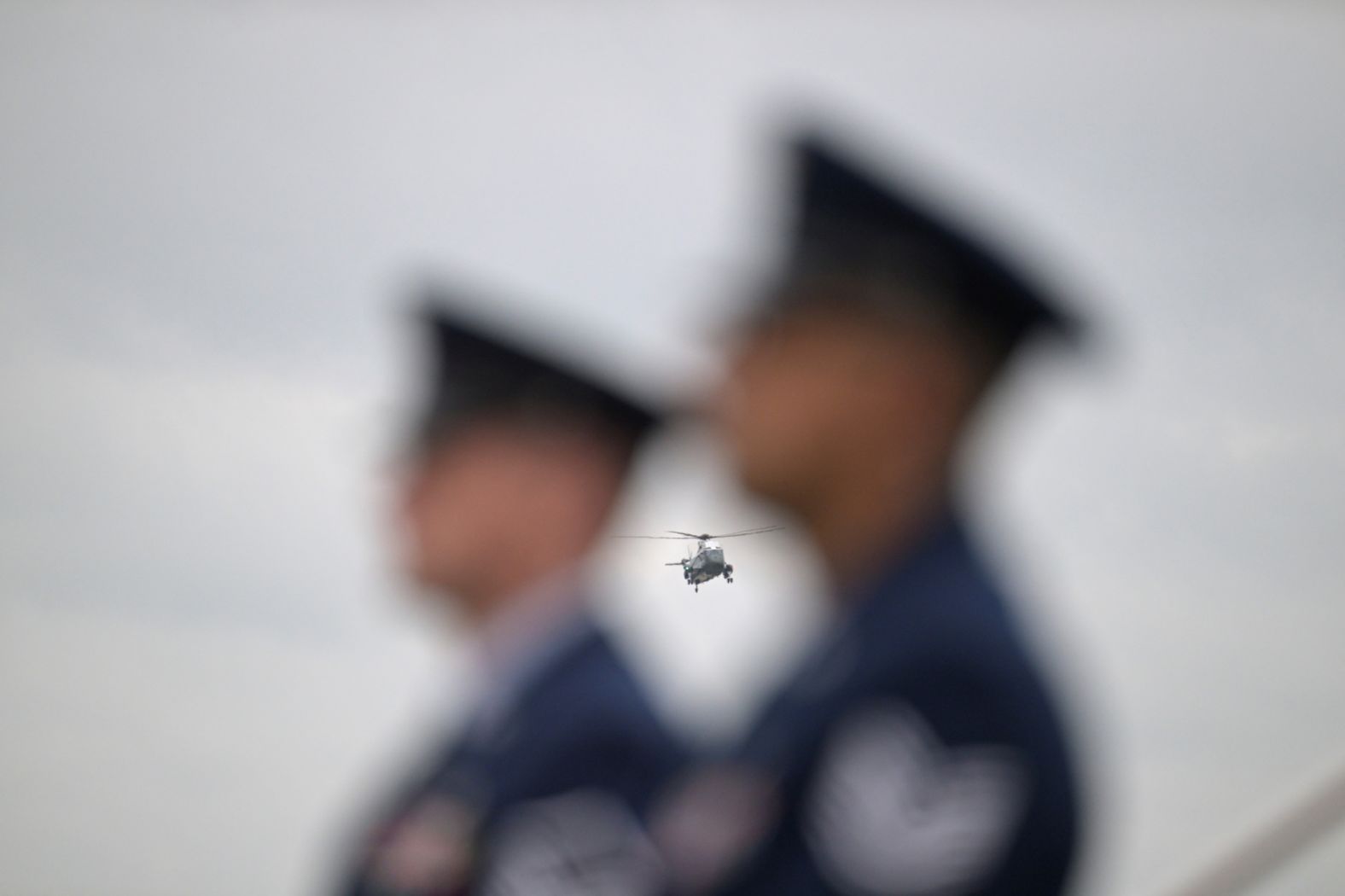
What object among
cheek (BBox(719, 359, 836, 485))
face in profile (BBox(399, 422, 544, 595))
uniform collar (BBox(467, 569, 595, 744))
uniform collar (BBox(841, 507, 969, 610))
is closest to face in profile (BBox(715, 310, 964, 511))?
cheek (BBox(719, 359, 836, 485))

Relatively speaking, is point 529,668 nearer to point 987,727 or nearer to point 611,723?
point 611,723

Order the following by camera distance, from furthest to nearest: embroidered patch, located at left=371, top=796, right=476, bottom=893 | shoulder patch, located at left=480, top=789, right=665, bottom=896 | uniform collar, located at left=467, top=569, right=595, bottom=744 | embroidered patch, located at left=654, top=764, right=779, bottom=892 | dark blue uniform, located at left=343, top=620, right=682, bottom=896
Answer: uniform collar, located at left=467, top=569, right=595, bottom=744 → embroidered patch, located at left=371, top=796, right=476, bottom=893 → dark blue uniform, located at left=343, top=620, right=682, bottom=896 → shoulder patch, located at left=480, top=789, right=665, bottom=896 → embroidered patch, located at left=654, top=764, right=779, bottom=892

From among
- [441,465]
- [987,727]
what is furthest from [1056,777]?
[441,465]

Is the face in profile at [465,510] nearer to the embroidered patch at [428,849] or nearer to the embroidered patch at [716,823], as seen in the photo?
the embroidered patch at [428,849]

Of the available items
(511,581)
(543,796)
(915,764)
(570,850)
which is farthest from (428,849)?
(915,764)

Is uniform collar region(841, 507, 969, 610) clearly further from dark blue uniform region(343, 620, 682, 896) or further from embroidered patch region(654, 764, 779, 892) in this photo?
dark blue uniform region(343, 620, 682, 896)

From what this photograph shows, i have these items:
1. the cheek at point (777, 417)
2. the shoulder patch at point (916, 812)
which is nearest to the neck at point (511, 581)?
the cheek at point (777, 417)
